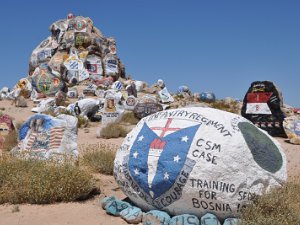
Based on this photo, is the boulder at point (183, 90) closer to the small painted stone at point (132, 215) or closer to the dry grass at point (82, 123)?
the dry grass at point (82, 123)

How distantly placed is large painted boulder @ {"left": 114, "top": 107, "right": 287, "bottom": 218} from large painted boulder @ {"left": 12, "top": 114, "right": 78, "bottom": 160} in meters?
2.54

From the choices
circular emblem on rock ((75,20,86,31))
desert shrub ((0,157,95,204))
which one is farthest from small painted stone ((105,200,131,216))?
circular emblem on rock ((75,20,86,31))

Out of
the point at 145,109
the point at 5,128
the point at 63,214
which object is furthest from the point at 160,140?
the point at 145,109

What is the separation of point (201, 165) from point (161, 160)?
1.72ft

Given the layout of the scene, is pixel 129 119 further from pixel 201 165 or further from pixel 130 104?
pixel 201 165

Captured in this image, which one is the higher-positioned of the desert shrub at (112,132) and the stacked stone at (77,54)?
the stacked stone at (77,54)

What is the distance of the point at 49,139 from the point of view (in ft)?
25.0

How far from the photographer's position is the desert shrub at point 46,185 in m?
5.84

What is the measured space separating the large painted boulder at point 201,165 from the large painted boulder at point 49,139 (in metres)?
2.54

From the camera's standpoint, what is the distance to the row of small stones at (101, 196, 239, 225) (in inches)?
178

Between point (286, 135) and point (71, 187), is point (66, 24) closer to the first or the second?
point (286, 135)

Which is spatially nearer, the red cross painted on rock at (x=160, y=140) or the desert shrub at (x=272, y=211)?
the desert shrub at (x=272, y=211)

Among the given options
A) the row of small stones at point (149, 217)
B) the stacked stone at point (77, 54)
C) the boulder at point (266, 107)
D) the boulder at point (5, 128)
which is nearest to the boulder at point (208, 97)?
the stacked stone at point (77, 54)

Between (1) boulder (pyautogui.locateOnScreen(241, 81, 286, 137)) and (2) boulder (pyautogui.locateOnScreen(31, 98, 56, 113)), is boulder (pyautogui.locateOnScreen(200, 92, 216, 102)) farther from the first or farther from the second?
(1) boulder (pyautogui.locateOnScreen(241, 81, 286, 137))
